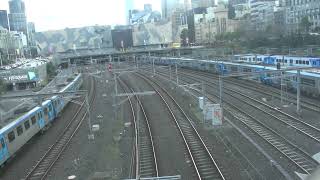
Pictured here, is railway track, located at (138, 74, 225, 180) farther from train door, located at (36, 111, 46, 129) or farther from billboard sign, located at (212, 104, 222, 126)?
train door, located at (36, 111, 46, 129)

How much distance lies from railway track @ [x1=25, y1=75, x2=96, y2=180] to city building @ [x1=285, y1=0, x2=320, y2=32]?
6417 centimetres

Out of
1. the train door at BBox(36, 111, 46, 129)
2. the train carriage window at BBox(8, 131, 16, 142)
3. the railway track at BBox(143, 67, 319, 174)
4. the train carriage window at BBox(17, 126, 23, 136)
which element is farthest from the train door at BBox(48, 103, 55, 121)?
the railway track at BBox(143, 67, 319, 174)

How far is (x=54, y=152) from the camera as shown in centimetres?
2012

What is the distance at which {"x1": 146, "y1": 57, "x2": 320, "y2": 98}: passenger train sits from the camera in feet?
94.5

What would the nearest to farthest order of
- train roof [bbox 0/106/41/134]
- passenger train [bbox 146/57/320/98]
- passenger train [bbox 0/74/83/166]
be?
passenger train [bbox 0/74/83/166], train roof [bbox 0/106/41/134], passenger train [bbox 146/57/320/98]

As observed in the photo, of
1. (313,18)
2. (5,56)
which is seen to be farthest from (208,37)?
(5,56)

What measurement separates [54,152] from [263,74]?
2019cm

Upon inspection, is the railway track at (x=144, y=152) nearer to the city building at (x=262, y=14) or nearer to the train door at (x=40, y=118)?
the train door at (x=40, y=118)

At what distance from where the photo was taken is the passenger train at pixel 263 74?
28.8 metres

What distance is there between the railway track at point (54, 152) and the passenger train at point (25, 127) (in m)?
1.53

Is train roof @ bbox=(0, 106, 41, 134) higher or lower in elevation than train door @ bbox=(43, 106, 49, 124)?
higher

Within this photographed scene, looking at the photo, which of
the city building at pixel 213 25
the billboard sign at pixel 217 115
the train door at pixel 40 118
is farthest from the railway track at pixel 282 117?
the city building at pixel 213 25

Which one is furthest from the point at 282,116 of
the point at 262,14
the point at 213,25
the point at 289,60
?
→ the point at 213,25

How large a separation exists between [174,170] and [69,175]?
4.77 metres
